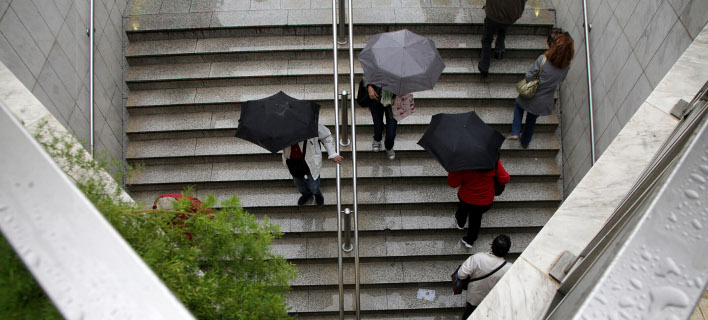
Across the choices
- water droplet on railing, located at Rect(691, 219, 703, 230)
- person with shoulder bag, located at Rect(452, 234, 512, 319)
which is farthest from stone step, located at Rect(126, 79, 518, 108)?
water droplet on railing, located at Rect(691, 219, 703, 230)

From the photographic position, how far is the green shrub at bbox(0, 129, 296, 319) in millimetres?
2807

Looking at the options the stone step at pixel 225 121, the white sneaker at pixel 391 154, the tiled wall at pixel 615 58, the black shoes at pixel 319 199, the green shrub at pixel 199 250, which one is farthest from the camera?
the stone step at pixel 225 121

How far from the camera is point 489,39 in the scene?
640cm

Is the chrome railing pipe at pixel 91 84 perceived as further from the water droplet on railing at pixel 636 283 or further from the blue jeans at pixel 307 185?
the water droplet on railing at pixel 636 283

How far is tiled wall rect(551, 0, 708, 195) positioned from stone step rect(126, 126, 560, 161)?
1.45 ft

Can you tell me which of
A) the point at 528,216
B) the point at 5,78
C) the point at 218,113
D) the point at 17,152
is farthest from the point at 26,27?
the point at 528,216

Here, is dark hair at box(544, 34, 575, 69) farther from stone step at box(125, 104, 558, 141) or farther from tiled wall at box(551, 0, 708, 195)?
stone step at box(125, 104, 558, 141)

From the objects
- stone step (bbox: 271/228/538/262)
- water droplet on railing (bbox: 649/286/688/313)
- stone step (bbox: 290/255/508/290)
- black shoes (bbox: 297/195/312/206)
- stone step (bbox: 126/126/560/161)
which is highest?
water droplet on railing (bbox: 649/286/688/313)

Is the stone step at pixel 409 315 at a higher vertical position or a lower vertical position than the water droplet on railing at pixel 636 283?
lower

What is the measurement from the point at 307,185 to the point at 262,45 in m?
2.34

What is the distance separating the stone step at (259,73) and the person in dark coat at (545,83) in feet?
2.89

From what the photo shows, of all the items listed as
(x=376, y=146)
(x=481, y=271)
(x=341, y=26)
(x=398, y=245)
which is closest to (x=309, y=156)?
(x=376, y=146)

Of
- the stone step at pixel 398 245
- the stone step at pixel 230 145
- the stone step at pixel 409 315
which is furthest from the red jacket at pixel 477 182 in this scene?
the stone step at pixel 409 315

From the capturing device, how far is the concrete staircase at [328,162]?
19.6 feet
